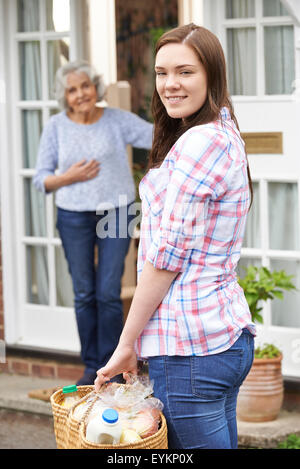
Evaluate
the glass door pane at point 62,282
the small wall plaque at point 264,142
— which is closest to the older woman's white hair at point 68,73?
the small wall plaque at point 264,142

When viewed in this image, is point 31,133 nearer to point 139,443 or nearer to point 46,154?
point 46,154

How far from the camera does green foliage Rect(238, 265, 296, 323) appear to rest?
3.88 meters

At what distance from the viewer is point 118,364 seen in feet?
6.42

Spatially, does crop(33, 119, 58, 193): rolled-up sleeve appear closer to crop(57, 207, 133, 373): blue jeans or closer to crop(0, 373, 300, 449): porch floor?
crop(57, 207, 133, 373): blue jeans

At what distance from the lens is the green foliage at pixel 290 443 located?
149 inches

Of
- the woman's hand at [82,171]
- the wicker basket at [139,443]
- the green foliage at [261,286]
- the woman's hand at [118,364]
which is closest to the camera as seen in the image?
the wicker basket at [139,443]

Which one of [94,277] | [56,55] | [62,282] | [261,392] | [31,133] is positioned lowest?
[261,392]

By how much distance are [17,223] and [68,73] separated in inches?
42.9

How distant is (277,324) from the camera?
14.1 ft

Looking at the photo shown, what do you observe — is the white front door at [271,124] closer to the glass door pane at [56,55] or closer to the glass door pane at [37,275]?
the glass door pane at [56,55]

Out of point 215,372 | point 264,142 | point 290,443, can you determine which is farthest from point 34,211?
point 215,372

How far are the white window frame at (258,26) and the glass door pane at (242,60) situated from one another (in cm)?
3

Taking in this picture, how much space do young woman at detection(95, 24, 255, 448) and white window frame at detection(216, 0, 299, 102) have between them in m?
2.23
